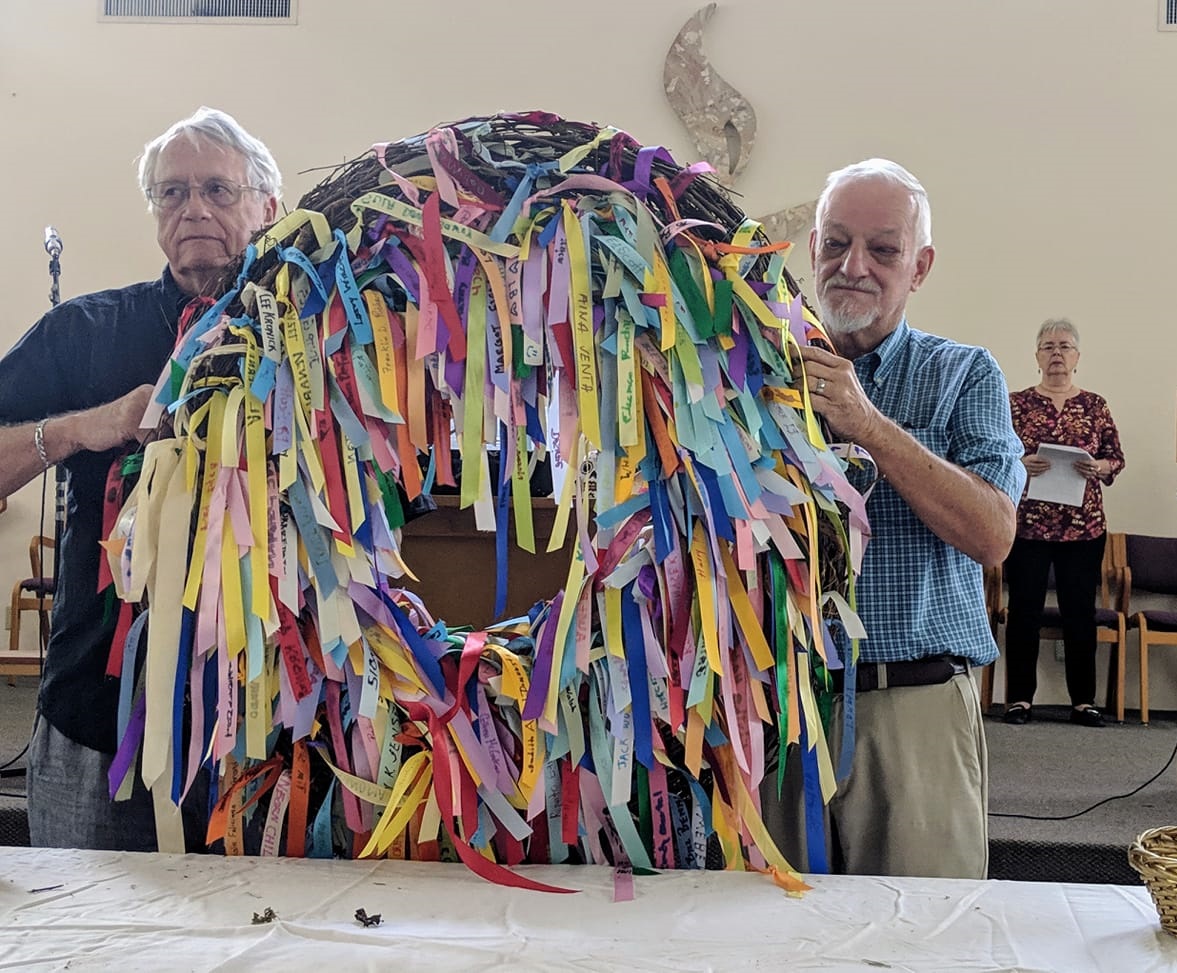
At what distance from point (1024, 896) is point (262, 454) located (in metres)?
0.89

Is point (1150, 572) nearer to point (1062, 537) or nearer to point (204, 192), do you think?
point (1062, 537)

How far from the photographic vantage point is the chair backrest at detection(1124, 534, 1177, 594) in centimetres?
488

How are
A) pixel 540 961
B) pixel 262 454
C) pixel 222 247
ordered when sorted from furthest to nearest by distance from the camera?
pixel 222 247
pixel 262 454
pixel 540 961

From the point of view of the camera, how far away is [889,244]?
158cm

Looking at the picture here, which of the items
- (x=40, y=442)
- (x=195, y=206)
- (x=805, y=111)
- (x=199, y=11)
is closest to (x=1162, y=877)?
(x=40, y=442)

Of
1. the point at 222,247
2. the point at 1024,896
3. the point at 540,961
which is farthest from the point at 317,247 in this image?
the point at 1024,896

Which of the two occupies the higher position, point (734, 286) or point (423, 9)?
point (423, 9)

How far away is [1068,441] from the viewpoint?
4617 mm

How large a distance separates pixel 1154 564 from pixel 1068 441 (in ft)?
2.50

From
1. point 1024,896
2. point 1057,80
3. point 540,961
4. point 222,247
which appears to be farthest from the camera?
point 1057,80

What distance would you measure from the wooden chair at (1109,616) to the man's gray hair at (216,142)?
3.63 metres

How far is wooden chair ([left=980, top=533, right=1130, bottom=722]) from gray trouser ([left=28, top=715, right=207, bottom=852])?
3725 mm

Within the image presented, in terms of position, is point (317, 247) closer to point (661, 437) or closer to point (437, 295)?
point (437, 295)

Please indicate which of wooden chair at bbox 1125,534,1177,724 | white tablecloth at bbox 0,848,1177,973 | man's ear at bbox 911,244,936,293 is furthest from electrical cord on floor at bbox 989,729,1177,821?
white tablecloth at bbox 0,848,1177,973
